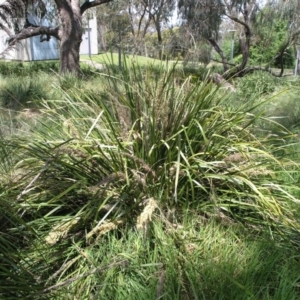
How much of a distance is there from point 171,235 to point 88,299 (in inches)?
22.5

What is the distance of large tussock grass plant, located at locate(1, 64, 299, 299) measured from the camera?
1.99m

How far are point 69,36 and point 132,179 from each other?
9.26 meters

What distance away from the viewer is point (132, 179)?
7.55ft

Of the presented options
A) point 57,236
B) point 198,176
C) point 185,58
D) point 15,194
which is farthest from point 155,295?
point 185,58

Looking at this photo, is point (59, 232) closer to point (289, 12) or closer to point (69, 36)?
point (69, 36)

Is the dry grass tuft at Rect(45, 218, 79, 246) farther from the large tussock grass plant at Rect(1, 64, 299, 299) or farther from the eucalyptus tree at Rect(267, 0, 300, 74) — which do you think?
the eucalyptus tree at Rect(267, 0, 300, 74)

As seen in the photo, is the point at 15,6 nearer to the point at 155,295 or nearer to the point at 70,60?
the point at 70,60

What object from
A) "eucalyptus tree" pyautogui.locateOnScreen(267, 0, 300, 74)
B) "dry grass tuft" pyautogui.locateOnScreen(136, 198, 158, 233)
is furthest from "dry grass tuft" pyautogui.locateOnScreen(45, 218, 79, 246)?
"eucalyptus tree" pyautogui.locateOnScreen(267, 0, 300, 74)

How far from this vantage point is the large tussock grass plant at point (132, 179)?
1992 mm

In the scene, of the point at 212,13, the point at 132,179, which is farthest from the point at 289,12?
the point at 132,179

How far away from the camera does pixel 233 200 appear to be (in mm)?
2307

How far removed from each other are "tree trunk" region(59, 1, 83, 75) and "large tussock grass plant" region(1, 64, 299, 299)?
316 inches

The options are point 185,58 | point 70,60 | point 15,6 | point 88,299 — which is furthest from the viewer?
point 70,60

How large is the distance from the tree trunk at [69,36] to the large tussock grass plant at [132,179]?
8025mm
